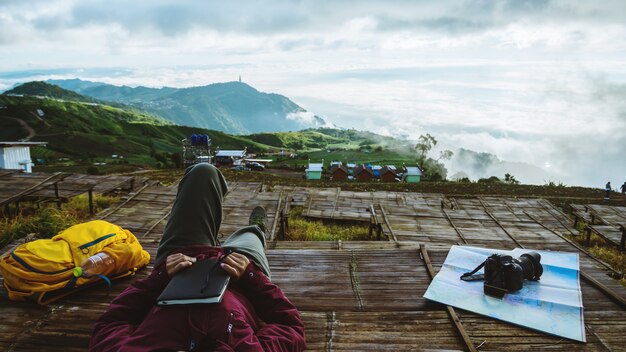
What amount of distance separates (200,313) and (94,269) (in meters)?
2.18

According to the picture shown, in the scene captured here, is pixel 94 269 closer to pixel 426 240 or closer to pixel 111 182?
pixel 426 240

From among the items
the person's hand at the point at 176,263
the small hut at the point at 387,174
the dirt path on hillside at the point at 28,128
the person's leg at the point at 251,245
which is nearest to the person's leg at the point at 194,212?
the person's leg at the point at 251,245

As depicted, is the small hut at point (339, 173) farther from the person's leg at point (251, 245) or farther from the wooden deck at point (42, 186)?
the person's leg at point (251, 245)

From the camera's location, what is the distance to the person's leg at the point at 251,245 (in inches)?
127

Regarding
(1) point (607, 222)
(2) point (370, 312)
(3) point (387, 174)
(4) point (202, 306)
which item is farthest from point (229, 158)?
(4) point (202, 306)

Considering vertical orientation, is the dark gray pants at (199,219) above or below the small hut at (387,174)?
above

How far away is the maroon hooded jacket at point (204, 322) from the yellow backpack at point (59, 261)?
153 cm

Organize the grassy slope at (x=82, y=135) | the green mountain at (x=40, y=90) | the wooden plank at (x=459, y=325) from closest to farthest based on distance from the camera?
the wooden plank at (x=459, y=325) < the grassy slope at (x=82, y=135) < the green mountain at (x=40, y=90)

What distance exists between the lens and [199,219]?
3.37 m

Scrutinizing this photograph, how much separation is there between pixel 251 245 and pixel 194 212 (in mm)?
605

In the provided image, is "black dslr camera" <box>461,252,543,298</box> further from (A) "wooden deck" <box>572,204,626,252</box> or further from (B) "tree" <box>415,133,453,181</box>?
(B) "tree" <box>415,133,453,181</box>

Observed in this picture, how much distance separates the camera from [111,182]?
11.1m

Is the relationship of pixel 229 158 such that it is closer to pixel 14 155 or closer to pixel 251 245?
pixel 14 155

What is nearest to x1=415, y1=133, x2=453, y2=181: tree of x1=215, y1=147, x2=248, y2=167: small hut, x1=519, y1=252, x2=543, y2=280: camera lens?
x1=215, y1=147, x2=248, y2=167: small hut
